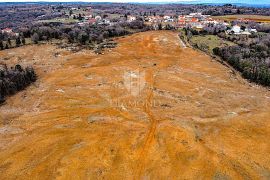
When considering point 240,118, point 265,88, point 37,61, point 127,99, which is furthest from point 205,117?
point 37,61

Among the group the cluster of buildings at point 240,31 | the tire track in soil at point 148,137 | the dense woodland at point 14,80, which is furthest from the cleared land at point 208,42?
the dense woodland at point 14,80

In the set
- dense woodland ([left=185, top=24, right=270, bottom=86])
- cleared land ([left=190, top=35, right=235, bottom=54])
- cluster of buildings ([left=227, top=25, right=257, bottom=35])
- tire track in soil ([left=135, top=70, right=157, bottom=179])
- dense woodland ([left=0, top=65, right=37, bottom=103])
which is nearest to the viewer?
tire track in soil ([left=135, top=70, right=157, bottom=179])

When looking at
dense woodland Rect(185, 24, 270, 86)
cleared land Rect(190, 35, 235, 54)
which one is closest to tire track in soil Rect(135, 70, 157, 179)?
dense woodland Rect(185, 24, 270, 86)

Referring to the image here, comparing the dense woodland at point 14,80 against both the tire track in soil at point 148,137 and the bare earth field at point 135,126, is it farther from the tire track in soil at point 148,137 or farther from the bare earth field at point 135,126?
the tire track in soil at point 148,137

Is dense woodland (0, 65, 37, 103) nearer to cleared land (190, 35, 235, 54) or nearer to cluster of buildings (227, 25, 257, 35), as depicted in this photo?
cleared land (190, 35, 235, 54)

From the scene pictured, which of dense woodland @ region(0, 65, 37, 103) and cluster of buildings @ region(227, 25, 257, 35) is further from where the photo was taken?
cluster of buildings @ region(227, 25, 257, 35)

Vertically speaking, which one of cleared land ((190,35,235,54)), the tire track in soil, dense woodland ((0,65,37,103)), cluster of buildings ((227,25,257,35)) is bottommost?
the tire track in soil

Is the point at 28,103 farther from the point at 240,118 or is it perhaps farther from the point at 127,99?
the point at 240,118
